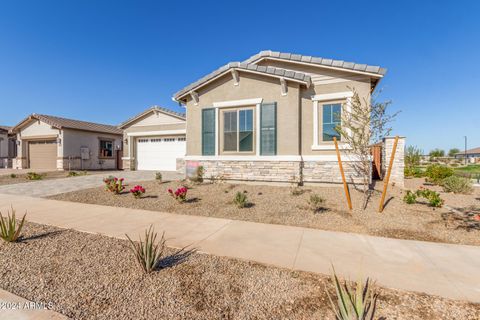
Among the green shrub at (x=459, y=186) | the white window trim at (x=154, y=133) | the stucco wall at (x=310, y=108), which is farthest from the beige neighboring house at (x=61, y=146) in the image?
the green shrub at (x=459, y=186)

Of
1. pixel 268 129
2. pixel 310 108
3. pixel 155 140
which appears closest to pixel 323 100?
pixel 310 108

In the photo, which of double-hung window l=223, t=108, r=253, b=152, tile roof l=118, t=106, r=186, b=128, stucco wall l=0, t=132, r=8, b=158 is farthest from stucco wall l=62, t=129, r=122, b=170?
double-hung window l=223, t=108, r=253, b=152

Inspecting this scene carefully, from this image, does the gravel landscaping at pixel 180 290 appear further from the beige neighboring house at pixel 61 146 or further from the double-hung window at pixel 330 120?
the beige neighboring house at pixel 61 146

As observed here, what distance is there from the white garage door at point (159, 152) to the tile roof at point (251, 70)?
247 inches

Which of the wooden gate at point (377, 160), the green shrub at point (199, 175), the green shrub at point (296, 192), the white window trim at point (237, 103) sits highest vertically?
the white window trim at point (237, 103)

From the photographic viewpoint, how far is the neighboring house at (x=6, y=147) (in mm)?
22766

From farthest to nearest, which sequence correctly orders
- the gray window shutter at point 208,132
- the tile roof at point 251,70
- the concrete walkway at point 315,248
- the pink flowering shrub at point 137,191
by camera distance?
1. the gray window shutter at point 208,132
2. the tile roof at point 251,70
3. the pink flowering shrub at point 137,191
4. the concrete walkway at point 315,248

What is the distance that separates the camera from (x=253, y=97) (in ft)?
30.6

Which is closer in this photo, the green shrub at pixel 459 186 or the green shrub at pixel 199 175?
the green shrub at pixel 459 186

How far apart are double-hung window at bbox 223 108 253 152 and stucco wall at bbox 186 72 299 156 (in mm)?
717

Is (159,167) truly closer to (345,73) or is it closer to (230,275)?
(345,73)

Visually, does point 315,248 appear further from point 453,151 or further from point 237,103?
point 453,151

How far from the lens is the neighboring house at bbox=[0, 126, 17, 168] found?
22.8 m

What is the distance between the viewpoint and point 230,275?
9.76 ft
